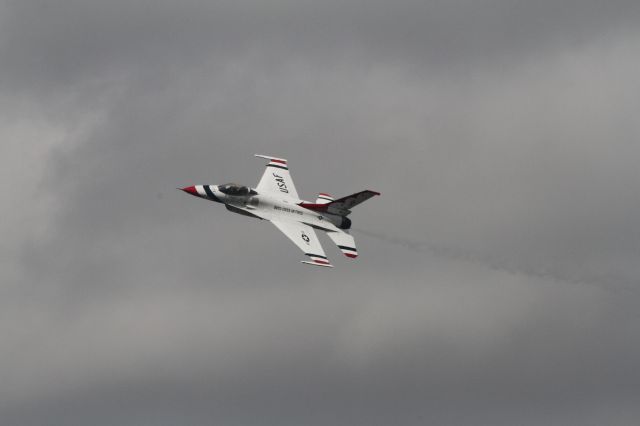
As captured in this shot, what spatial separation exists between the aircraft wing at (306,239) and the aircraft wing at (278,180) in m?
5.40

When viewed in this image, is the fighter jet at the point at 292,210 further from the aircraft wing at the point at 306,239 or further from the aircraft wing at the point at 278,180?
the aircraft wing at the point at 278,180

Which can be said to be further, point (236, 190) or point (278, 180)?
point (278, 180)

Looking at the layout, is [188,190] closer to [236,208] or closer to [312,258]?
[236,208]

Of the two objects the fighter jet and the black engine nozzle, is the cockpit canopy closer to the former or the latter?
the fighter jet

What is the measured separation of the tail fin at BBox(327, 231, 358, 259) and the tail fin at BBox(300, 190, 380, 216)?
6.73ft

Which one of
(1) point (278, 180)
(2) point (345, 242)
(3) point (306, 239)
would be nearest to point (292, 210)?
(3) point (306, 239)

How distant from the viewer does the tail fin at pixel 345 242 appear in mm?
116125

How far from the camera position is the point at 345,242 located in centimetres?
11644

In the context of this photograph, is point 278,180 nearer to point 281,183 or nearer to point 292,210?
point 281,183

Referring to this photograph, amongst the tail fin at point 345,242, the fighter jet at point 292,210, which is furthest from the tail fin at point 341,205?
the tail fin at point 345,242

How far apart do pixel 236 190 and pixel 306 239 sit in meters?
8.29

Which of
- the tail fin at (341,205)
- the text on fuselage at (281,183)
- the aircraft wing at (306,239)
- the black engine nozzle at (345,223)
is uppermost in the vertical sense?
the text on fuselage at (281,183)

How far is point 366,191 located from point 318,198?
317 inches

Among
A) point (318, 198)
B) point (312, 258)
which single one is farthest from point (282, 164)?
point (312, 258)
